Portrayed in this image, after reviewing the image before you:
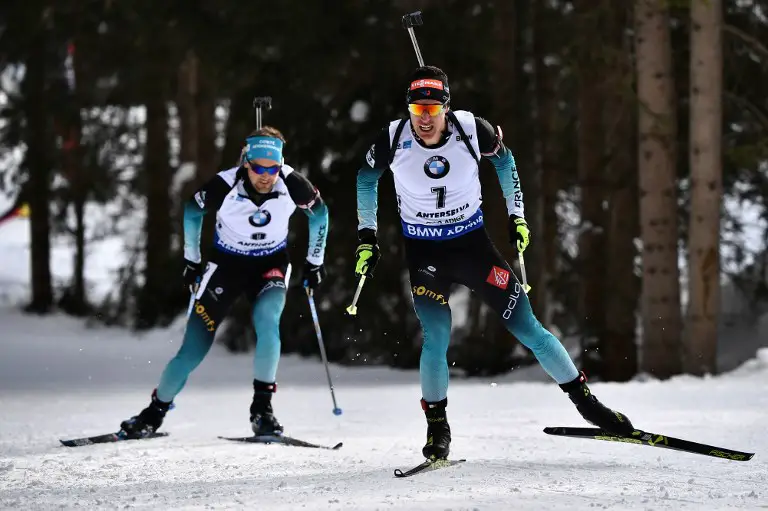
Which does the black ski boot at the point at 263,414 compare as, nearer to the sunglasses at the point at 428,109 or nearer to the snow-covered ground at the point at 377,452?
the snow-covered ground at the point at 377,452

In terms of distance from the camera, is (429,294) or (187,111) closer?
(429,294)

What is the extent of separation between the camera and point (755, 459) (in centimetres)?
644

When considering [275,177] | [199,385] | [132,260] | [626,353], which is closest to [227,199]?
[275,177]

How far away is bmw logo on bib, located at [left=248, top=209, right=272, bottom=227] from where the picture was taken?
26.0ft

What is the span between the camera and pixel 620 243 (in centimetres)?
1412

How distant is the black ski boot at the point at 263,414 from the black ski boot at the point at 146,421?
25.4 inches

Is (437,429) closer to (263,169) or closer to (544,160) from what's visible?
(263,169)

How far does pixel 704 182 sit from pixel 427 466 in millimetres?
6999

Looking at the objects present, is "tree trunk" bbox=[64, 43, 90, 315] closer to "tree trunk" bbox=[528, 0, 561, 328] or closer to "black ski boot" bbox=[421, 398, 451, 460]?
"tree trunk" bbox=[528, 0, 561, 328]

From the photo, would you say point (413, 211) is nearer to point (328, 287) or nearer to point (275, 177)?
point (275, 177)

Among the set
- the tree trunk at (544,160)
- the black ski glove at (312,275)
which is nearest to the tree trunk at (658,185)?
the tree trunk at (544,160)

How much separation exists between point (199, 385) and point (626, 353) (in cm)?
526

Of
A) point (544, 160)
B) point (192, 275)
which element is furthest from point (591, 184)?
point (192, 275)

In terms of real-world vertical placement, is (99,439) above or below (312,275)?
below
